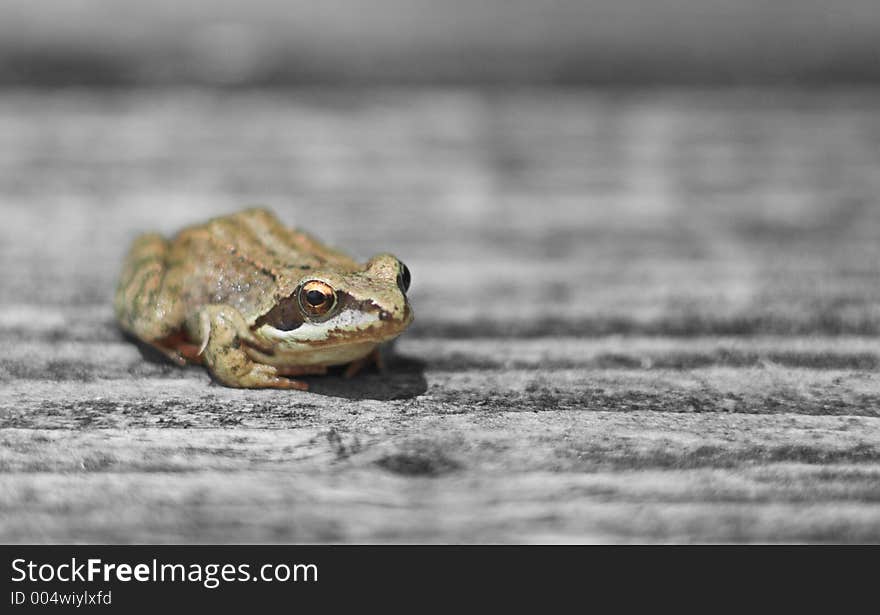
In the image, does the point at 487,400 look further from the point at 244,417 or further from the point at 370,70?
the point at 370,70

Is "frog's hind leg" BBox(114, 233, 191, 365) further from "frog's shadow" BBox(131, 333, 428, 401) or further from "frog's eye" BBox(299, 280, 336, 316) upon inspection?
"frog's eye" BBox(299, 280, 336, 316)

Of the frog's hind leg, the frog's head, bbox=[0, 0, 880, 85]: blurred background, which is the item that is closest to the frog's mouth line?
the frog's head

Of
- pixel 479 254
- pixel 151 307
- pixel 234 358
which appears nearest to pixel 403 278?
pixel 234 358

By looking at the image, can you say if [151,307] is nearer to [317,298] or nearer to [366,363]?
[317,298]

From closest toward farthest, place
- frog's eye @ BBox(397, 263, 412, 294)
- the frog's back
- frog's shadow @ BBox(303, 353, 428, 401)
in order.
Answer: frog's shadow @ BBox(303, 353, 428, 401) → frog's eye @ BBox(397, 263, 412, 294) → the frog's back

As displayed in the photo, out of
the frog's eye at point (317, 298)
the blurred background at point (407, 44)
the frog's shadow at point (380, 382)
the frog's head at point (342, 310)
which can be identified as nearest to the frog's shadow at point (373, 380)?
the frog's shadow at point (380, 382)

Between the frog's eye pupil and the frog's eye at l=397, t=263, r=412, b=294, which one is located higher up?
the frog's eye at l=397, t=263, r=412, b=294

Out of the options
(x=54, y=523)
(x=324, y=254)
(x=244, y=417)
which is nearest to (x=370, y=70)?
(x=324, y=254)
